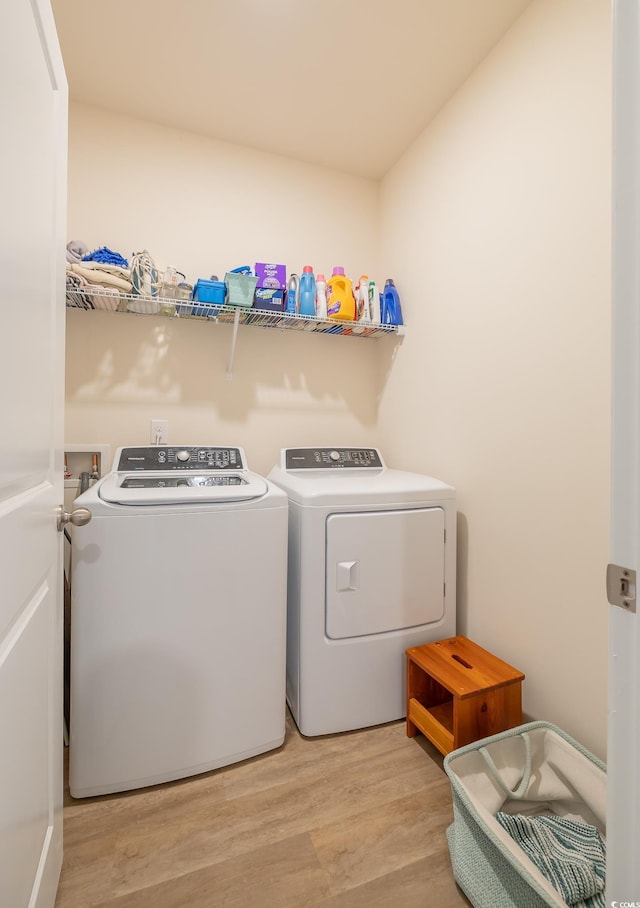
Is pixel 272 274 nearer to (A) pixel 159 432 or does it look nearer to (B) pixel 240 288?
(B) pixel 240 288

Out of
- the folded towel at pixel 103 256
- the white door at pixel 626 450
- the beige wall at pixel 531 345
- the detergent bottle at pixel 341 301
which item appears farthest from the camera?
the detergent bottle at pixel 341 301

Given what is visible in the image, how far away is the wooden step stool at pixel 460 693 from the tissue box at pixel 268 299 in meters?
1.64

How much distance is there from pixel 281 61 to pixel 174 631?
89.6 inches

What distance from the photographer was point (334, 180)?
7.82ft

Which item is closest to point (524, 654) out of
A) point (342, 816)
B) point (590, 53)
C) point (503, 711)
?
point (503, 711)

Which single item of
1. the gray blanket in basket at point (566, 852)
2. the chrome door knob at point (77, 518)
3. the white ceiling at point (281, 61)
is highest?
the white ceiling at point (281, 61)

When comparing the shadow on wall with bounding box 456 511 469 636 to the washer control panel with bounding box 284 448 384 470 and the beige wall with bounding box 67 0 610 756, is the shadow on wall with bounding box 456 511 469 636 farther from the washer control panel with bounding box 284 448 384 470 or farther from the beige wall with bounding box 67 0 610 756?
the washer control panel with bounding box 284 448 384 470

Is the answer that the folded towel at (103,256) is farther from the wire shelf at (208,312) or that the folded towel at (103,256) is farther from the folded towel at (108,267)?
the wire shelf at (208,312)

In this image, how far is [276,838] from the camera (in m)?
1.16

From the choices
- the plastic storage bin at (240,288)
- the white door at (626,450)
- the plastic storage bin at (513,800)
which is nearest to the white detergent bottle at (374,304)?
the plastic storage bin at (240,288)

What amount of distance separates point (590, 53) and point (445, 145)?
2.41ft

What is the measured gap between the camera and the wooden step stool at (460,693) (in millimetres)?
1326

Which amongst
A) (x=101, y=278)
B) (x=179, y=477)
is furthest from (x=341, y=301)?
(x=179, y=477)

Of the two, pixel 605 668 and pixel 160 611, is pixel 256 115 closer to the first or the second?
pixel 160 611
